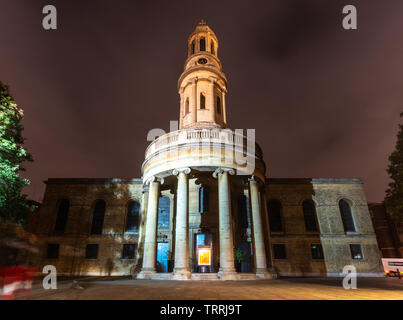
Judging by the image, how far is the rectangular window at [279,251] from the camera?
22014 millimetres

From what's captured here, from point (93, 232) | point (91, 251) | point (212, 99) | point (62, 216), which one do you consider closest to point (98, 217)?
point (93, 232)

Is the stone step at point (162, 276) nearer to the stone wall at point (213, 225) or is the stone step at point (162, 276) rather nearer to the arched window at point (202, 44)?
the stone wall at point (213, 225)

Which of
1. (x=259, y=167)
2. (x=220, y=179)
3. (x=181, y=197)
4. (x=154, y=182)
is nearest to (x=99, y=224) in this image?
(x=154, y=182)

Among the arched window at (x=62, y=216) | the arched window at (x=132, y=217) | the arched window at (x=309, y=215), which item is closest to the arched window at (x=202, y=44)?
the arched window at (x=132, y=217)

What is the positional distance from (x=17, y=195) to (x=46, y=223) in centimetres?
1018

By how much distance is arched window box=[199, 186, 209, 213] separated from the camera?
2089 centimetres

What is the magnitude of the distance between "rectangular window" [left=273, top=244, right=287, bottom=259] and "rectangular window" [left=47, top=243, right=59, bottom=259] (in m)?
20.8

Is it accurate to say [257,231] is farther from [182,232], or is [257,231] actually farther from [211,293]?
[211,293]

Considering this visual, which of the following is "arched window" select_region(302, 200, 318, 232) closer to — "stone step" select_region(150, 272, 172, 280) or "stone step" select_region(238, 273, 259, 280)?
"stone step" select_region(238, 273, 259, 280)

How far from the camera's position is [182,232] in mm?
14844

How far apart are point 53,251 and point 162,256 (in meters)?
10.8

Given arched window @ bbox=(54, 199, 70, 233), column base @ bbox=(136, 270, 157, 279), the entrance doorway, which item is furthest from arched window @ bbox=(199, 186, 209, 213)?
arched window @ bbox=(54, 199, 70, 233)

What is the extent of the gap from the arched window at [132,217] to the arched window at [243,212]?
10288 mm
